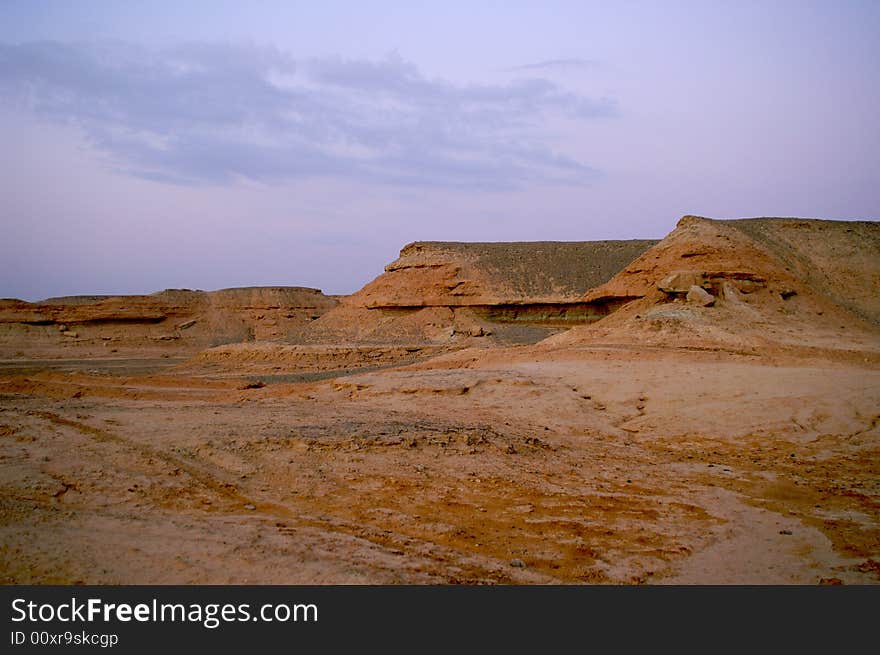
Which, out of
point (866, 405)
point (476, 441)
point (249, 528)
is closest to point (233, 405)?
point (476, 441)

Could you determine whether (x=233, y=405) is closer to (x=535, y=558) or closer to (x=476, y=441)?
(x=476, y=441)

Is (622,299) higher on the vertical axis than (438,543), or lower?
higher

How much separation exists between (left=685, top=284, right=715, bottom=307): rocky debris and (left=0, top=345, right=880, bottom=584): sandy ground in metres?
5.76

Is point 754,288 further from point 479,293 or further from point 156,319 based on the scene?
point 156,319

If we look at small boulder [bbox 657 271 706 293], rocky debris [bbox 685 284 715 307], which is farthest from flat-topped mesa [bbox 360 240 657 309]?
rocky debris [bbox 685 284 715 307]

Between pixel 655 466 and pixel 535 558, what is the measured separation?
4.11 meters

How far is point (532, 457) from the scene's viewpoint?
868 centimetres

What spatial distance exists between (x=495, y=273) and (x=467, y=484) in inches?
994

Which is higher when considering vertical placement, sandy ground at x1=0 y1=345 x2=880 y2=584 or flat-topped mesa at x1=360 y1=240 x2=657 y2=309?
flat-topped mesa at x1=360 y1=240 x2=657 y2=309

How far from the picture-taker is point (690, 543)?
225 inches

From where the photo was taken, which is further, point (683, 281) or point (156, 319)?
point (156, 319)

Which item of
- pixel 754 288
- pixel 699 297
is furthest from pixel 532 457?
pixel 754 288

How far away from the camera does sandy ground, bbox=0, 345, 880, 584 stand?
4.79 m

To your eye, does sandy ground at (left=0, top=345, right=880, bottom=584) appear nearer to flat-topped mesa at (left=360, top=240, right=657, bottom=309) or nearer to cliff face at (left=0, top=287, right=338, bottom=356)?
flat-topped mesa at (left=360, top=240, right=657, bottom=309)
